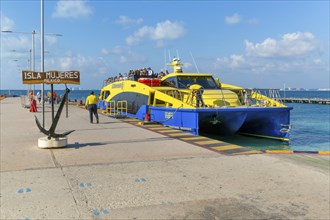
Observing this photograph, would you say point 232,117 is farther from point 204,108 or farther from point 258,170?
point 258,170

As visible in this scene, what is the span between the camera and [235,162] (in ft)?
25.9

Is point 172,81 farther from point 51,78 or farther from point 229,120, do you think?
point 51,78

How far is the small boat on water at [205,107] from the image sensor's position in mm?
15531

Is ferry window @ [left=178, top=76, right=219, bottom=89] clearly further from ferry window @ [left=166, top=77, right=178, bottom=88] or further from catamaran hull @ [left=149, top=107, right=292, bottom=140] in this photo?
catamaran hull @ [left=149, top=107, right=292, bottom=140]

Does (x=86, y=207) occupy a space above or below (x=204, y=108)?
below

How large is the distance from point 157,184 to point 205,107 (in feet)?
32.3

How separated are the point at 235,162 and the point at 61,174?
3859 mm

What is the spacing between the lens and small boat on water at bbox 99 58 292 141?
15531 millimetres

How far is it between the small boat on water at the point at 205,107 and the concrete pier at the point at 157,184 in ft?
20.3

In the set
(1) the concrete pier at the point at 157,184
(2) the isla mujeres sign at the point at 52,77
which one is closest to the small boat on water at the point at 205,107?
(1) the concrete pier at the point at 157,184

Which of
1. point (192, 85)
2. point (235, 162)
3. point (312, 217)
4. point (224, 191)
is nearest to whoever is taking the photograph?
point (312, 217)

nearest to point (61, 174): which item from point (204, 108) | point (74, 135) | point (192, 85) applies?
point (74, 135)

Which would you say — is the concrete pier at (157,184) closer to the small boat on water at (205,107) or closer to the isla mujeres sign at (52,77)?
the isla mujeres sign at (52,77)

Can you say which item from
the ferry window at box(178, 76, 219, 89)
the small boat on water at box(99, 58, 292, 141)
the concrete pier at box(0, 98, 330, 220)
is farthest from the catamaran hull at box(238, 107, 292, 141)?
the concrete pier at box(0, 98, 330, 220)
